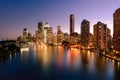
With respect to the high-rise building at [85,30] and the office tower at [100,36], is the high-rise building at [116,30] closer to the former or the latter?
the office tower at [100,36]

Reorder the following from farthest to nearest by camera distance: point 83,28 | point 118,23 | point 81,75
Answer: point 83,28 → point 118,23 → point 81,75

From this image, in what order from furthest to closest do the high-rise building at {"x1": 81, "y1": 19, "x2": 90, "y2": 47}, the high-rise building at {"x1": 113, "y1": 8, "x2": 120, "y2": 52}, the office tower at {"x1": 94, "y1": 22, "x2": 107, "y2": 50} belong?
1. the high-rise building at {"x1": 81, "y1": 19, "x2": 90, "y2": 47}
2. the office tower at {"x1": 94, "y1": 22, "x2": 107, "y2": 50}
3. the high-rise building at {"x1": 113, "y1": 8, "x2": 120, "y2": 52}

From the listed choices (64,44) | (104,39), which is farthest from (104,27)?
(64,44)

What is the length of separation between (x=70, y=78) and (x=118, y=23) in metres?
39.1

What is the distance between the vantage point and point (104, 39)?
81.9 meters

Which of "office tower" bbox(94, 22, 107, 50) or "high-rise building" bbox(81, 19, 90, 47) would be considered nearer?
"office tower" bbox(94, 22, 107, 50)

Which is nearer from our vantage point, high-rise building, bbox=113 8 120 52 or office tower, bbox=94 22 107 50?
high-rise building, bbox=113 8 120 52

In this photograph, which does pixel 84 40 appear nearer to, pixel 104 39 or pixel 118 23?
pixel 104 39

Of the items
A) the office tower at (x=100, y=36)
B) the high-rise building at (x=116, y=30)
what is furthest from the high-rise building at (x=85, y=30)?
the high-rise building at (x=116, y=30)

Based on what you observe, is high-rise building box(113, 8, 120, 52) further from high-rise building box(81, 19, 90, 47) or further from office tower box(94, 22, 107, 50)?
high-rise building box(81, 19, 90, 47)

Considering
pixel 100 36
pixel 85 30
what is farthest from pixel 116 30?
pixel 85 30

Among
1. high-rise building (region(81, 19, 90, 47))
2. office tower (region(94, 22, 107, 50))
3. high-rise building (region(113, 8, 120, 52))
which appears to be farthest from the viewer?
high-rise building (region(81, 19, 90, 47))

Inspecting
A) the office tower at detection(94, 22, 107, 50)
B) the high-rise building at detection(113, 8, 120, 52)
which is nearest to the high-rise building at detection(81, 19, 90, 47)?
the office tower at detection(94, 22, 107, 50)

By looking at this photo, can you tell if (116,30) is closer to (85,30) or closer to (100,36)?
(100,36)
